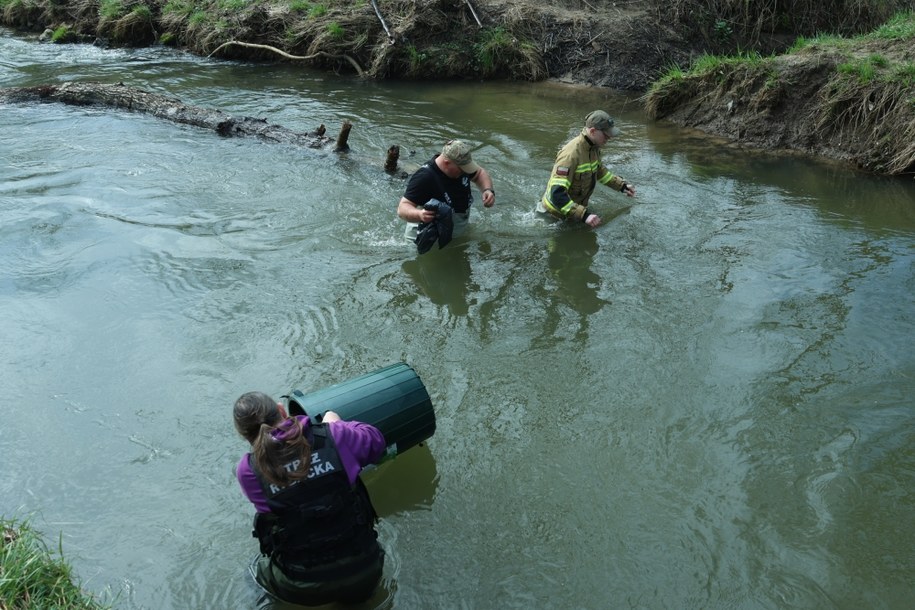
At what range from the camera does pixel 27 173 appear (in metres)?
10.5

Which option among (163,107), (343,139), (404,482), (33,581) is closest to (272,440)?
(33,581)

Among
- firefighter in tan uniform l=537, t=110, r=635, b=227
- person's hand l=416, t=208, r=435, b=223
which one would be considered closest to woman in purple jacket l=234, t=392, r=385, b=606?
person's hand l=416, t=208, r=435, b=223

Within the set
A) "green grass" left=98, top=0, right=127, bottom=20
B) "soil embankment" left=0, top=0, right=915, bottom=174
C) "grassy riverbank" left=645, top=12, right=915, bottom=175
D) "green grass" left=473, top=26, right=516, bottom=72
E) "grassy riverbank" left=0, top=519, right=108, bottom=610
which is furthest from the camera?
"green grass" left=98, top=0, right=127, bottom=20

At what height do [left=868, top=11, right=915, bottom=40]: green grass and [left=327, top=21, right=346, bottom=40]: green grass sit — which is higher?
[left=868, top=11, right=915, bottom=40]: green grass

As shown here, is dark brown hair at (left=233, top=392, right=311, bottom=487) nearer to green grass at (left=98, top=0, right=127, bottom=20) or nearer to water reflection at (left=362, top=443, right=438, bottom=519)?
water reflection at (left=362, top=443, right=438, bottom=519)

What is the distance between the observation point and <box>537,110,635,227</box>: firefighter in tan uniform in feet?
25.7

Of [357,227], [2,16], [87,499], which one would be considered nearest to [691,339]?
[357,227]

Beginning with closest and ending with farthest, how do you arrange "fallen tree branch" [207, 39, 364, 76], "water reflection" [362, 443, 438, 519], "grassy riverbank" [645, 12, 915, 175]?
"water reflection" [362, 443, 438, 519]
"grassy riverbank" [645, 12, 915, 175]
"fallen tree branch" [207, 39, 364, 76]

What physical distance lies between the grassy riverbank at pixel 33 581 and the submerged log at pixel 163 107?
7.62m

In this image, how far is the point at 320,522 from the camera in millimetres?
3689

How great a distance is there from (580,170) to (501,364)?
2.87 m

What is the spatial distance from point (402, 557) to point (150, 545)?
1.61m

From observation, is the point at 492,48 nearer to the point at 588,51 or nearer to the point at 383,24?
the point at 588,51

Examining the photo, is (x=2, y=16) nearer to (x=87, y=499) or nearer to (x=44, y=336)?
(x=44, y=336)
